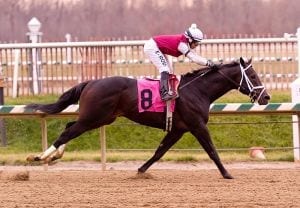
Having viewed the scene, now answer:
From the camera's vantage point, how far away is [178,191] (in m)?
12.6

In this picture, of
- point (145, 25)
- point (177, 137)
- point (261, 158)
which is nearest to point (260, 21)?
point (145, 25)

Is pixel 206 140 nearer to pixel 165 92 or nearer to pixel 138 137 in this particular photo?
pixel 165 92

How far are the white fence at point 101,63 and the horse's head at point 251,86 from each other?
6.62m

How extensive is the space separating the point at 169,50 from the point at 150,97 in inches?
28.5

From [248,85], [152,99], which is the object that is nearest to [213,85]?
[248,85]

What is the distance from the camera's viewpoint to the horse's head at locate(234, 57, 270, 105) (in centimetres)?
1480

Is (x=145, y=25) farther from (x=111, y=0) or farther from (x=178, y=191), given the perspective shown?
(x=178, y=191)

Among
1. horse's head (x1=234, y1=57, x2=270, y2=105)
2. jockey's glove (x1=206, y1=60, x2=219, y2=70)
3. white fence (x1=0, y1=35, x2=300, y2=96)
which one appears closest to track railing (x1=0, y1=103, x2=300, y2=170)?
horse's head (x1=234, y1=57, x2=270, y2=105)

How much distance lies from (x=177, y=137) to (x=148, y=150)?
3.22m

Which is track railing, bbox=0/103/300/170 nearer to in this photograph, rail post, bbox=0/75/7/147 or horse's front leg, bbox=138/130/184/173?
horse's front leg, bbox=138/130/184/173

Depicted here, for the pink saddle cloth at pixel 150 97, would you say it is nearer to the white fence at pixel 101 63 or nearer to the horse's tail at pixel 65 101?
the horse's tail at pixel 65 101

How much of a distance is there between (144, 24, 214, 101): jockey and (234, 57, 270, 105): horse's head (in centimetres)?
47

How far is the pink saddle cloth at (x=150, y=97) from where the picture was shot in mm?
14484

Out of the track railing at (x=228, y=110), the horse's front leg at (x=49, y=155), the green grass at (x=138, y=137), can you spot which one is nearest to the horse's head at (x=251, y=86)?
the track railing at (x=228, y=110)
